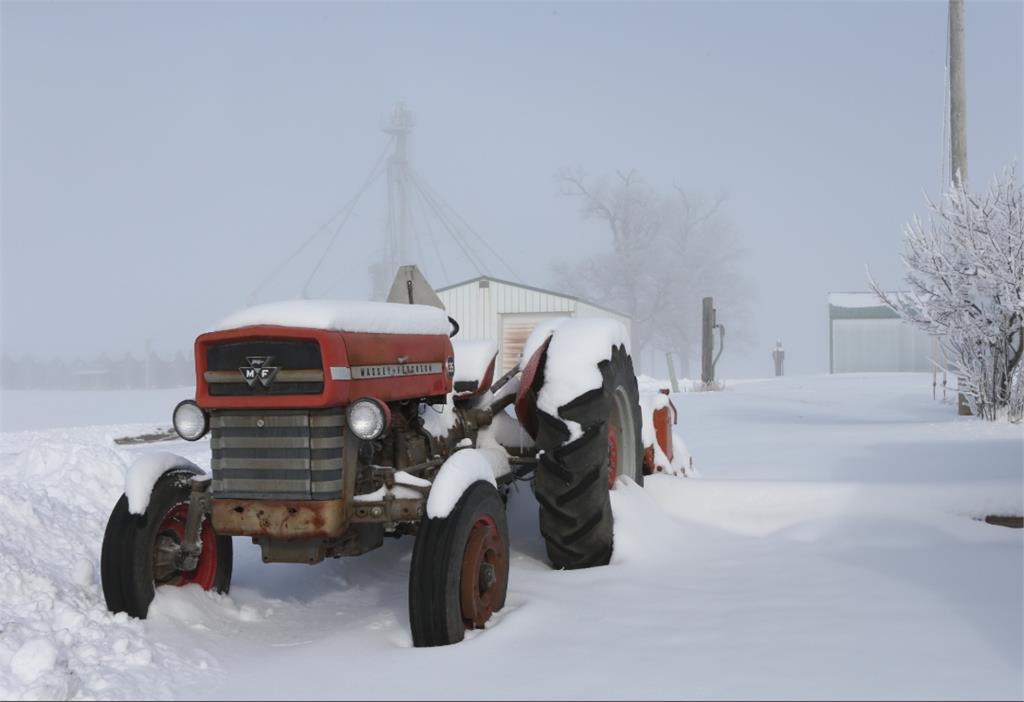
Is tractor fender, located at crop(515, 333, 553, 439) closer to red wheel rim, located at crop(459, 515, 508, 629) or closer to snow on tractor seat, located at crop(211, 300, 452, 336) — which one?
snow on tractor seat, located at crop(211, 300, 452, 336)

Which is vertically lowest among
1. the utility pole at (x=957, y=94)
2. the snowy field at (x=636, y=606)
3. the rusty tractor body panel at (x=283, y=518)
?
the snowy field at (x=636, y=606)

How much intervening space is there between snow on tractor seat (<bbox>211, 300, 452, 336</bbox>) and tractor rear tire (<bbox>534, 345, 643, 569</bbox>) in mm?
941

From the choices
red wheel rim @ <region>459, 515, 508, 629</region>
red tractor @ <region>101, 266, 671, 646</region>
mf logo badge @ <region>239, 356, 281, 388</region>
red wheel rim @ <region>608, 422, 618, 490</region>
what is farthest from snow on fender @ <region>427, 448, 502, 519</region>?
red wheel rim @ <region>608, 422, 618, 490</region>

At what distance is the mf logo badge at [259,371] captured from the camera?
347 cm

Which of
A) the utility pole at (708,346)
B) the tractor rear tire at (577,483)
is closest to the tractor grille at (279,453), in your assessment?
the tractor rear tire at (577,483)

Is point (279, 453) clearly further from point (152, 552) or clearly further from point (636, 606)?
point (636, 606)

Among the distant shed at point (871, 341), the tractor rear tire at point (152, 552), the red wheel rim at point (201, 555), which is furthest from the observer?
the distant shed at point (871, 341)

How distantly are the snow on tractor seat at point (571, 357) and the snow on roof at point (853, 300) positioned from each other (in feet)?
90.8

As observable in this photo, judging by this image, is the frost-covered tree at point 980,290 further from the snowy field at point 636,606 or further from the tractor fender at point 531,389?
the tractor fender at point 531,389

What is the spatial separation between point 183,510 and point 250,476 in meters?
0.72

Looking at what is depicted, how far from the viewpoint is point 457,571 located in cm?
339

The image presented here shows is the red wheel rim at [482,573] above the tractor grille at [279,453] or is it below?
below

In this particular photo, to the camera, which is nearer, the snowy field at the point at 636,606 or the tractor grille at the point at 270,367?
the snowy field at the point at 636,606

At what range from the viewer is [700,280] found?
45250 mm
